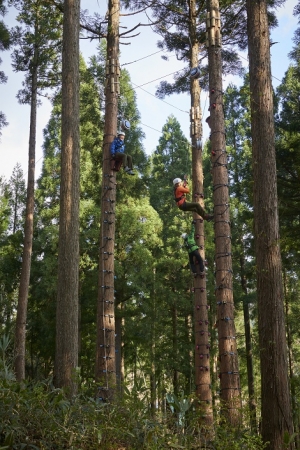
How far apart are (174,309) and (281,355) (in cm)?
1395

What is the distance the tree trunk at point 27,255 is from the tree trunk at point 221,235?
6.95 meters

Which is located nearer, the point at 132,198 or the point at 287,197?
the point at 287,197

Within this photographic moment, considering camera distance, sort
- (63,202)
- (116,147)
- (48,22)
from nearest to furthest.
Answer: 1. (63,202)
2. (116,147)
3. (48,22)

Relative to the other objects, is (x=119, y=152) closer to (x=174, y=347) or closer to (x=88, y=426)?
(x=88, y=426)

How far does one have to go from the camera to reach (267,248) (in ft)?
21.7

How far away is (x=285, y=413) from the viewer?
5930 millimetres

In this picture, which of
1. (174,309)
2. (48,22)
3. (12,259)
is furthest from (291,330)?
(48,22)

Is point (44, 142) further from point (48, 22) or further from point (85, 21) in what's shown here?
point (85, 21)

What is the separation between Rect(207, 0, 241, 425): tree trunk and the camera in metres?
8.57

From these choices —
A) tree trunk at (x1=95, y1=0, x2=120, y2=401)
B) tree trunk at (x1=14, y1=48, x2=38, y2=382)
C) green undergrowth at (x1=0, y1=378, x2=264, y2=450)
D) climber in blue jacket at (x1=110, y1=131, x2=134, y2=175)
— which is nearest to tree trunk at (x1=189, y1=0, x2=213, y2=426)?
tree trunk at (x1=95, y1=0, x2=120, y2=401)

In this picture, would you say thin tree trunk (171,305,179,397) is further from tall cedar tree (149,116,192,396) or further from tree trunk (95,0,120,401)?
tree trunk (95,0,120,401)

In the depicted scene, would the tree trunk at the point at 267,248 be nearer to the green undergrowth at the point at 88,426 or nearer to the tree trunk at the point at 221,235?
the green undergrowth at the point at 88,426

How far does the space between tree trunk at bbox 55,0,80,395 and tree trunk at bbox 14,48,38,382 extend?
6529mm

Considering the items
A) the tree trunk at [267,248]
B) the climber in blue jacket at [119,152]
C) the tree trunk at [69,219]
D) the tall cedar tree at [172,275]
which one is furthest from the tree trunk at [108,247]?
the tall cedar tree at [172,275]
